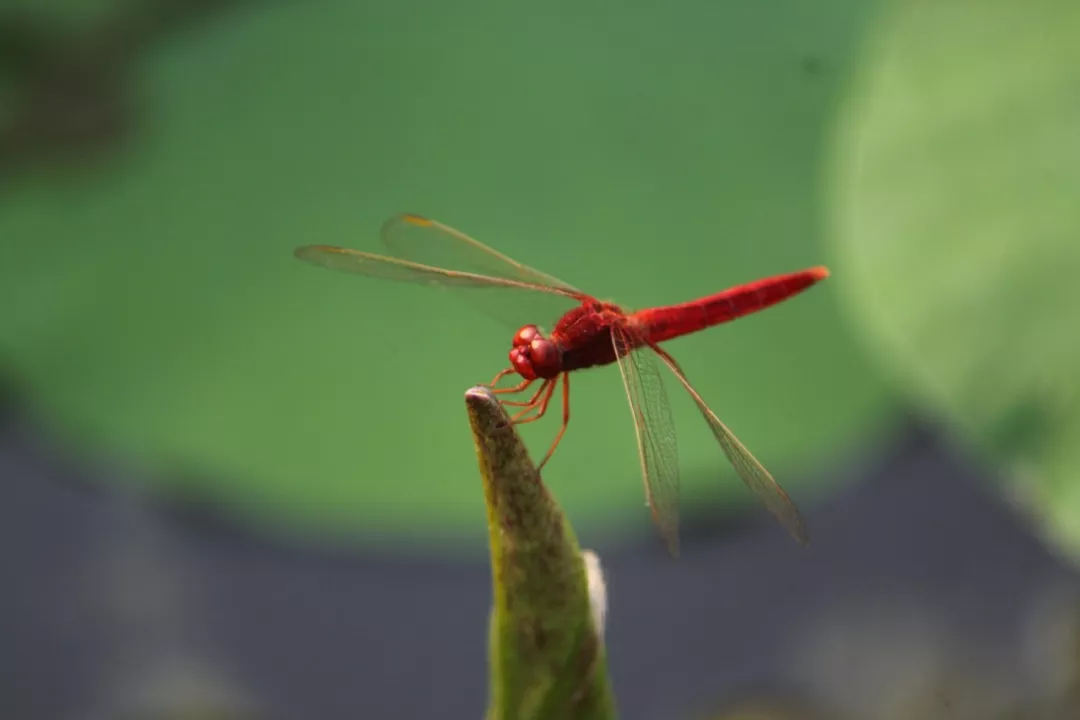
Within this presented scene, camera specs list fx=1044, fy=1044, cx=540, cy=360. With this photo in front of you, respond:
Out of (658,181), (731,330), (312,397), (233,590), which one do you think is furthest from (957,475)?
(233,590)

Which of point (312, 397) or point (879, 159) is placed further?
point (312, 397)

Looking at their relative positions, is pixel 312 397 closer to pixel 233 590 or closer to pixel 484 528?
pixel 484 528

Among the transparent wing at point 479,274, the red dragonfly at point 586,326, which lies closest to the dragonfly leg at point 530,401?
the red dragonfly at point 586,326

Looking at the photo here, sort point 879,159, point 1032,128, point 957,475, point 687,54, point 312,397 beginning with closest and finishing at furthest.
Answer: point 1032,128, point 879,159, point 312,397, point 687,54, point 957,475

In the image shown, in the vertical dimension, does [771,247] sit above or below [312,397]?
above

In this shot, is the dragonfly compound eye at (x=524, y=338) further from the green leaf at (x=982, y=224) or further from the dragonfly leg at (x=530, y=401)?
the green leaf at (x=982, y=224)

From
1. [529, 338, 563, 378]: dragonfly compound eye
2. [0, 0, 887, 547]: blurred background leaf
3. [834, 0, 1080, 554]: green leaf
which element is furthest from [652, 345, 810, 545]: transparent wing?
[0, 0, 887, 547]: blurred background leaf

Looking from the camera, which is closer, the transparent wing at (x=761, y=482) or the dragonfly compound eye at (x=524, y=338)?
the transparent wing at (x=761, y=482)

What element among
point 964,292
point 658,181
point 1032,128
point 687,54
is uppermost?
point 687,54
